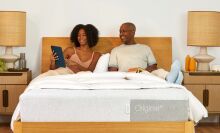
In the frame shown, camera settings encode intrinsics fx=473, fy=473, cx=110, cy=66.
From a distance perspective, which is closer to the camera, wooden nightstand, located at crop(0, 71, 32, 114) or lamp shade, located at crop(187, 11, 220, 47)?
wooden nightstand, located at crop(0, 71, 32, 114)

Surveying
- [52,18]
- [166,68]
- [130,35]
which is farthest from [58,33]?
[166,68]

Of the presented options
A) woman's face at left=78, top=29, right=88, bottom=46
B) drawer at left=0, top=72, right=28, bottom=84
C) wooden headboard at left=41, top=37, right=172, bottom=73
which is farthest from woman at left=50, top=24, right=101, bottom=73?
drawer at left=0, top=72, right=28, bottom=84

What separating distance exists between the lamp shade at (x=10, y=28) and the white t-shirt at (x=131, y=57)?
107cm

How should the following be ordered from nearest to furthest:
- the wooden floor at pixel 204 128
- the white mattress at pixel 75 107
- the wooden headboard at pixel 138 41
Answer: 1. the white mattress at pixel 75 107
2. the wooden floor at pixel 204 128
3. the wooden headboard at pixel 138 41

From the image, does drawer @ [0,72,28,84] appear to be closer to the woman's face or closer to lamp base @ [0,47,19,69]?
lamp base @ [0,47,19,69]

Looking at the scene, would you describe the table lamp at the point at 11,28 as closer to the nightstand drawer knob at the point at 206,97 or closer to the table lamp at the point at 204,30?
the table lamp at the point at 204,30

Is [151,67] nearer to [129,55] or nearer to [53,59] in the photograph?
[129,55]

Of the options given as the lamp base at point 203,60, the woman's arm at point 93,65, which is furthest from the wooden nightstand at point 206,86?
the woman's arm at point 93,65

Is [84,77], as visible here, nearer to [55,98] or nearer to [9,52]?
[55,98]

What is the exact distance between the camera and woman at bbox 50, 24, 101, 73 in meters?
5.32

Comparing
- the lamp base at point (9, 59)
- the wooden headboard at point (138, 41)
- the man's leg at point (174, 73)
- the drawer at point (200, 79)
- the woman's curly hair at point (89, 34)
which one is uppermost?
the woman's curly hair at point (89, 34)

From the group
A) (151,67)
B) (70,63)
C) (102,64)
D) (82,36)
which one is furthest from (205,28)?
(70,63)

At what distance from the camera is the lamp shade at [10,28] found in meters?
5.18

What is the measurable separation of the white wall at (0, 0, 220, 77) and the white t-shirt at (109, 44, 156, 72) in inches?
14.5
